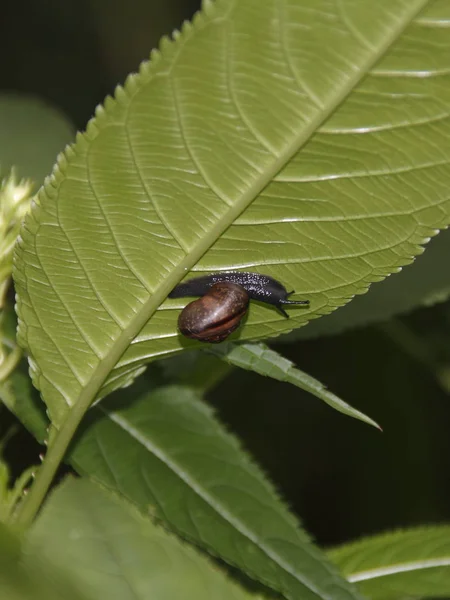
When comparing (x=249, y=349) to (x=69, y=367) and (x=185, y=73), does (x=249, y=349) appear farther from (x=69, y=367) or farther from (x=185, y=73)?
(x=185, y=73)

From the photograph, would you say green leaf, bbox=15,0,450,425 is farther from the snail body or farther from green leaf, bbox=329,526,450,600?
green leaf, bbox=329,526,450,600

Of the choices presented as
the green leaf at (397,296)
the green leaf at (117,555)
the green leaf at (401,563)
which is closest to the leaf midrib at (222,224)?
the green leaf at (117,555)

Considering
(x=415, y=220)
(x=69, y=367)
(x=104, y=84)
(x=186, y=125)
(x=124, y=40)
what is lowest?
(x=104, y=84)

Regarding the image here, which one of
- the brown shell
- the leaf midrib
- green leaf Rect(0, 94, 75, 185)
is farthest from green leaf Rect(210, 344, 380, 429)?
green leaf Rect(0, 94, 75, 185)

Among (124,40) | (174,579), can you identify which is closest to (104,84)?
(124,40)

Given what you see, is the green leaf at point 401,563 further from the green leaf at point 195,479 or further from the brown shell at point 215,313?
the brown shell at point 215,313

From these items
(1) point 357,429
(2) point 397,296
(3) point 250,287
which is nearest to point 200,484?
(3) point 250,287

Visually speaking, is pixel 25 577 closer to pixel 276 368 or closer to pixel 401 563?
pixel 276 368
